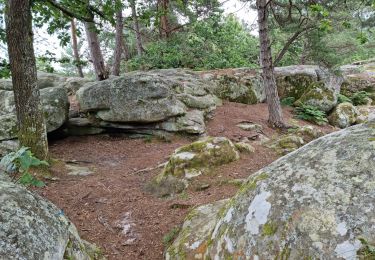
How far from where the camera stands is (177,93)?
10695mm

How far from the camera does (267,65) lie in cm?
901

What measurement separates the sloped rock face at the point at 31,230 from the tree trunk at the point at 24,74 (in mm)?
3430

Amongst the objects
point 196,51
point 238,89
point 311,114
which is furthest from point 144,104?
point 196,51

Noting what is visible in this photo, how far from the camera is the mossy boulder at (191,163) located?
555cm

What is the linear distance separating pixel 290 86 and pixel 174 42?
580 cm

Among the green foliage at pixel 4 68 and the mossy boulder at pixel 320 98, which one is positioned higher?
the green foliage at pixel 4 68

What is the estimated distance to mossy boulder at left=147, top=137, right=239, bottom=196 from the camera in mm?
5555

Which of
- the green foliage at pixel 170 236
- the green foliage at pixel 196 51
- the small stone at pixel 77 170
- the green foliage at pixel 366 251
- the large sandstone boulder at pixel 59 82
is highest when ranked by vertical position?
the green foliage at pixel 196 51

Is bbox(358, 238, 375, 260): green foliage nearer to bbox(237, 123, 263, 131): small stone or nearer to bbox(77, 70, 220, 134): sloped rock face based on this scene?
bbox(77, 70, 220, 134): sloped rock face

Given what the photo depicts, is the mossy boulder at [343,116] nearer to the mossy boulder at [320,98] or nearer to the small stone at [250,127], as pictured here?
the mossy boulder at [320,98]

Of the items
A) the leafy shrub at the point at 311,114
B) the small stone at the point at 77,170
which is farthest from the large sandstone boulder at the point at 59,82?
the leafy shrub at the point at 311,114

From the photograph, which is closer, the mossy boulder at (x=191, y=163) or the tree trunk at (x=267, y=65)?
the mossy boulder at (x=191, y=163)

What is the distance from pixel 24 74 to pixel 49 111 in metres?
2.87

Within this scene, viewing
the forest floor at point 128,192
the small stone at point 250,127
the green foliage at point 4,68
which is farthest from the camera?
the small stone at point 250,127
